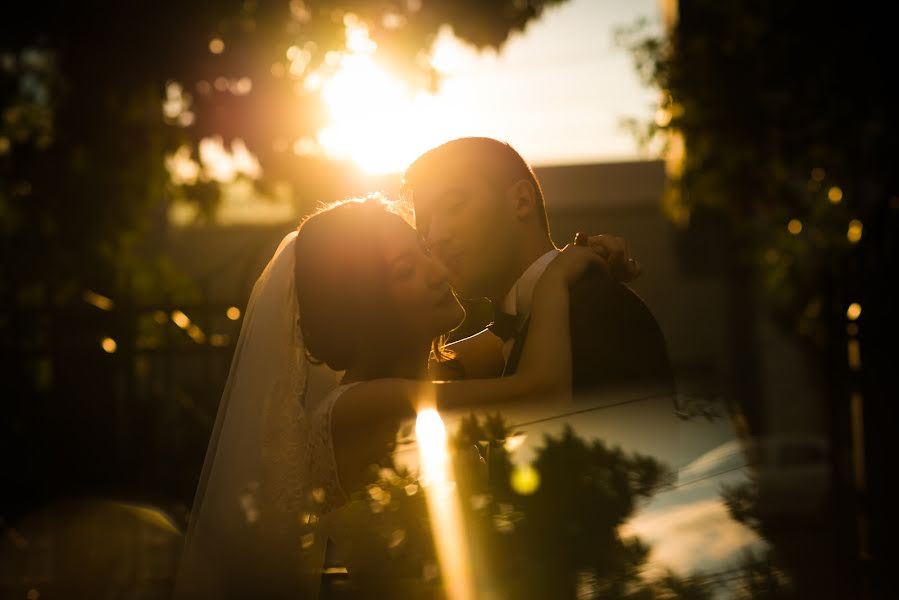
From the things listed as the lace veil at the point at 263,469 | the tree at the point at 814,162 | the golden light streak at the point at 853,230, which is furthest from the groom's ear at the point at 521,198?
the golden light streak at the point at 853,230

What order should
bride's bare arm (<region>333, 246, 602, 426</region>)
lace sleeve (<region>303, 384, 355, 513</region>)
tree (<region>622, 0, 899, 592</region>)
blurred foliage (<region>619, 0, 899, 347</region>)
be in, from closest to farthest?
bride's bare arm (<region>333, 246, 602, 426</region>) < lace sleeve (<region>303, 384, 355, 513</region>) < tree (<region>622, 0, 899, 592</region>) < blurred foliage (<region>619, 0, 899, 347</region>)

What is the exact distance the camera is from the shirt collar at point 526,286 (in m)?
3.37

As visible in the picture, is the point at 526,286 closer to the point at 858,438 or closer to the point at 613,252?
the point at 613,252

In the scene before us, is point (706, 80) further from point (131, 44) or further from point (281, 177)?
point (131, 44)

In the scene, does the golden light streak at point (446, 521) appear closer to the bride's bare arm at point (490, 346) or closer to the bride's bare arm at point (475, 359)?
the bride's bare arm at point (490, 346)

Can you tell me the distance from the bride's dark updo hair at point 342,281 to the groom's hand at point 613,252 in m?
0.63

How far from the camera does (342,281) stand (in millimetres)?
3244

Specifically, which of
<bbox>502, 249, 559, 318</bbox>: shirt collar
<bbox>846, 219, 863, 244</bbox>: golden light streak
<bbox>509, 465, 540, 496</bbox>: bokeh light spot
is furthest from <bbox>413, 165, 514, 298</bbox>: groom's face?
<bbox>846, 219, 863, 244</bbox>: golden light streak

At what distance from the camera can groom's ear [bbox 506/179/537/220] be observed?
3582 mm

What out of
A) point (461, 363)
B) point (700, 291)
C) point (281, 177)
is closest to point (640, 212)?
point (700, 291)

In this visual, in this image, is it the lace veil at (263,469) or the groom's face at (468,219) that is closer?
the lace veil at (263,469)

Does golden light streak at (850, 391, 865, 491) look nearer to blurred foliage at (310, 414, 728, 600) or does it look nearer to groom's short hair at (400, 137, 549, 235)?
groom's short hair at (400, 137, 549, 235)

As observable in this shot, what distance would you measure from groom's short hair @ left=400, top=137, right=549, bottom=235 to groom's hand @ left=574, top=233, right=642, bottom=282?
201mm

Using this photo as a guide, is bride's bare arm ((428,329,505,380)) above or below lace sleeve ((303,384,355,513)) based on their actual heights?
above
